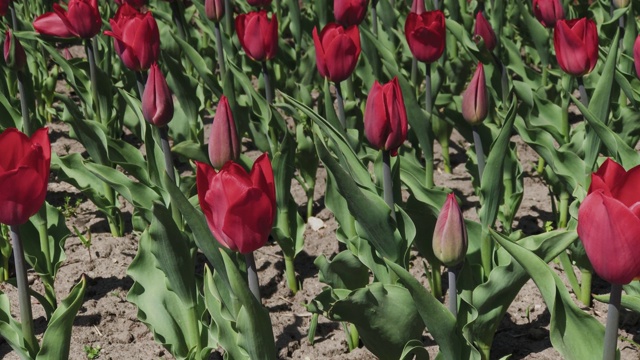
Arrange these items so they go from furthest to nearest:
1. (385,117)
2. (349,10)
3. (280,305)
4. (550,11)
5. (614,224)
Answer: (550,11), (349,10), (280,305), (385,117), (614,224)

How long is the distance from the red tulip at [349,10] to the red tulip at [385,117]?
3.97ft

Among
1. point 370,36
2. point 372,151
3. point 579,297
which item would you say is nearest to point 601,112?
point 579,297

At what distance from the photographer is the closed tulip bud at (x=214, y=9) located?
3.61 meters

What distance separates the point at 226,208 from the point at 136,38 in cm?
127

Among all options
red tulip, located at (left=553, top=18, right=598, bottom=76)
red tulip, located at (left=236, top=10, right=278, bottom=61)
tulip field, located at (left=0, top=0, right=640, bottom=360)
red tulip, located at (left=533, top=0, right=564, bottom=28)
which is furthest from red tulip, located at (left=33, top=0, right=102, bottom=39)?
red tulip, located at (left=533, top=0, right=564, bottom=28)

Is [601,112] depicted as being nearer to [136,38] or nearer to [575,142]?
[575,142]

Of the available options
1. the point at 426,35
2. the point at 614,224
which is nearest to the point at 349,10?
the point at 426,35

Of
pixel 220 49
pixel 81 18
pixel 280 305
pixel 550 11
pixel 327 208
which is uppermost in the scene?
pixel 81 18

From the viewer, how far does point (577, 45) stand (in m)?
2.67

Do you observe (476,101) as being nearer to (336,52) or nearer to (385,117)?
(385,117)

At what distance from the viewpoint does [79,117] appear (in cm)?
277

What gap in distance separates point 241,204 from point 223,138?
0.56 metres

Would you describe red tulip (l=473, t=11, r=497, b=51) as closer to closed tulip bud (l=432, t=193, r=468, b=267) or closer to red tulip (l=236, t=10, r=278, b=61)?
red tulip (l=236, t=10, r=278, b=61)

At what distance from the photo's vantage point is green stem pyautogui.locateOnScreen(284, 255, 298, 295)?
2771 mm
